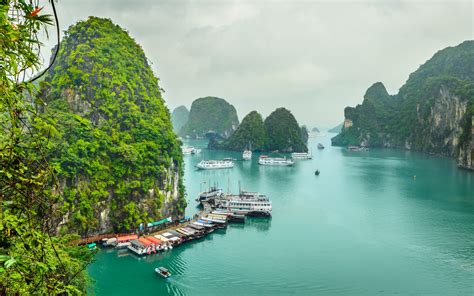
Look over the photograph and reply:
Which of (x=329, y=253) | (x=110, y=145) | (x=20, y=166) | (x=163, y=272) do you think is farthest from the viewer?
(x=110, y=145)

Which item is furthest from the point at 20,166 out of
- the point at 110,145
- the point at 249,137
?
the point at 249,137

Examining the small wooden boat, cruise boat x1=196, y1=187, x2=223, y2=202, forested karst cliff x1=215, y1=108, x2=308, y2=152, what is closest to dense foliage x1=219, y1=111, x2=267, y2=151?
forested karst cliff x1=215, y1=108, x2=308, y2=152

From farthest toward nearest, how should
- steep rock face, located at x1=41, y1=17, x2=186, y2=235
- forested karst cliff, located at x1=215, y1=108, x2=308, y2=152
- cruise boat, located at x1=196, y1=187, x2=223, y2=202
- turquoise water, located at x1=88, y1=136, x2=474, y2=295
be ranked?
forested karst cliff, located at x1=215, y1=108, x2=308, y2=152 → cruise boat, located at x1=196, y1=187, x2=223, y2=202 → steep rock face, located at x1=41, y1=17, x2=186, y2=235 → turquoise water, located at x1=88, y1=136, x2=474, y2=295

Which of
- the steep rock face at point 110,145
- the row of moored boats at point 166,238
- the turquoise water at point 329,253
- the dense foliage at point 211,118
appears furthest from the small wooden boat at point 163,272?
the dense foliage at point 211,118

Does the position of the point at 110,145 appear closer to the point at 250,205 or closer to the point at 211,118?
the point at 250,205

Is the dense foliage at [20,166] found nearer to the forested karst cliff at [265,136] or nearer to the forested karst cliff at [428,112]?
the forested karst cliff at [428,112]

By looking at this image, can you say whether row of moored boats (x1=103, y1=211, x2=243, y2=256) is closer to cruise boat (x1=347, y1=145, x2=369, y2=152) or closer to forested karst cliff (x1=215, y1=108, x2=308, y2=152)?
forested karst cliff (x1=215, y1=108, x2=308, y2=152)

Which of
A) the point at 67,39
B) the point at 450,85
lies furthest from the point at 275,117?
the point at 67,39
